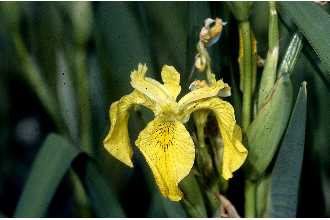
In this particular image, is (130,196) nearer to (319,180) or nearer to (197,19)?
(319,180)

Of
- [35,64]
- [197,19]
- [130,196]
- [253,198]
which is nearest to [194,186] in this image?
[253,198]

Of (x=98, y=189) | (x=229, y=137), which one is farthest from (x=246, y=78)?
(x=98, y=189)

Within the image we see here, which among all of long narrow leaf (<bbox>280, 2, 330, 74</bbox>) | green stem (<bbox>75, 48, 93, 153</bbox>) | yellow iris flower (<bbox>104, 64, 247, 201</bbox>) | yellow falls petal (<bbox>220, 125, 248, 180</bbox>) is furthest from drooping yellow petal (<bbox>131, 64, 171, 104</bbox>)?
green stem (<bbox>75, 48, 93, 153</bbox>)

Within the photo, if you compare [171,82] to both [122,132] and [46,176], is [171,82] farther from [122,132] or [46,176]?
[46,176]

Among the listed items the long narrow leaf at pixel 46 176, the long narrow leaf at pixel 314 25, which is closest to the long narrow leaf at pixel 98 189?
the long narrow leaf at pixel 46 176

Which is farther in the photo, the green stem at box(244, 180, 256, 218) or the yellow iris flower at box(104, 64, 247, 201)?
the green stem at box(244, 180, 256, 218)

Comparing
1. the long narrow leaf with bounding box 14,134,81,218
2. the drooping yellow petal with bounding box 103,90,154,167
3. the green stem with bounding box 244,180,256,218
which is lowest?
the green stem with bounding box 244,180,256,218

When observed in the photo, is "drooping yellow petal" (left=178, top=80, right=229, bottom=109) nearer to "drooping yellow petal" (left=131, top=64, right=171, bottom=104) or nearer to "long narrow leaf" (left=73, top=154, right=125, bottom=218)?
"drooping yellow petal" (left=131, top=64, right=171, bottom=104)
